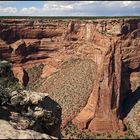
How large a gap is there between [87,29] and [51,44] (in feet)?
31.7

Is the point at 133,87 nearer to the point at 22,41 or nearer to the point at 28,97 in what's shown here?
the point at 22,41

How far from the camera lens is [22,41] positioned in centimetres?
8562

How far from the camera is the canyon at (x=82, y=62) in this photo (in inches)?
2692

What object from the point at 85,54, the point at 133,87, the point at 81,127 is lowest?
the point at 81,127

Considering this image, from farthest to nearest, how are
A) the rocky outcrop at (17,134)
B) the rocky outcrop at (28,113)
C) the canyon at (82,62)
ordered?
the canyon at (82,62) < the rocky outcrop at (28,113) < the rocky outcrop at (17,134)

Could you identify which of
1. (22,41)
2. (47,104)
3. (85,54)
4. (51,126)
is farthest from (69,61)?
(51,126)

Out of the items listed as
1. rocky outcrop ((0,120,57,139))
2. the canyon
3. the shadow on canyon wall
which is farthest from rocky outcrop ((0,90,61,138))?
the shadow on canyon wall

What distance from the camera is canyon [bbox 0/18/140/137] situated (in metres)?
68.4

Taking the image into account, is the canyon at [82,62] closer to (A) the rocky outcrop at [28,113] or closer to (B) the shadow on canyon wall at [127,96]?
(B) the shadow on canyon wall at [127,96]

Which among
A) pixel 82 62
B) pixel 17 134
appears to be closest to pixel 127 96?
pixel 82 62

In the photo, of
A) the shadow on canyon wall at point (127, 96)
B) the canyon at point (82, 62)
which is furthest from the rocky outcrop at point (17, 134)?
the shadow on canyon wall at point (127, 96)

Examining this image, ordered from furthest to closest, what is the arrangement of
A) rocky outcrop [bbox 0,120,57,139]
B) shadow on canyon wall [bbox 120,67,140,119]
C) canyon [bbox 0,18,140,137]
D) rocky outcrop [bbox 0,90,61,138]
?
shadow on canyon wall [bbox 120,67,140,119] → canyon [bbox 0,18,140,137] → rocky outcrop [bbox 0,90,61,138] → rocky outcrop [bbox 0,120,57,139]

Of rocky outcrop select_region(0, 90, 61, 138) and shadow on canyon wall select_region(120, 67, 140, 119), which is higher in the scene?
rocky outcrop select_region(0, 90, 61, 138)

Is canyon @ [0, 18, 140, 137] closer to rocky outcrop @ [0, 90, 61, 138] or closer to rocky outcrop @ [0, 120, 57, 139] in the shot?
rocky outcrop @ [0, 90, 61, 138]
